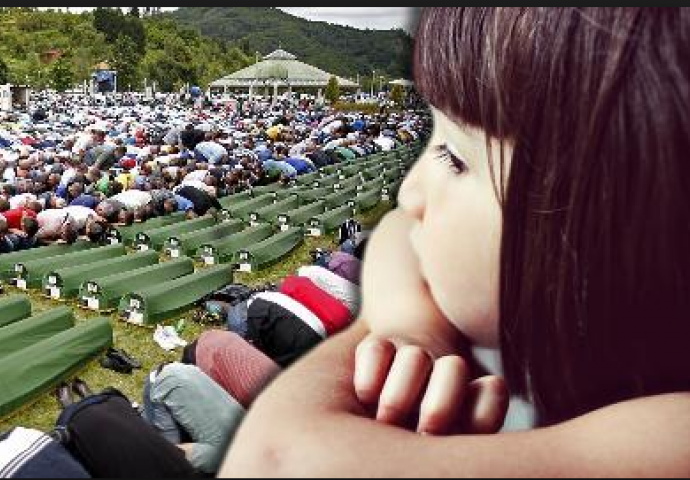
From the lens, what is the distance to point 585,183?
39 cm

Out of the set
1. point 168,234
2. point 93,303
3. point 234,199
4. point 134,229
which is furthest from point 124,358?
point 234,199

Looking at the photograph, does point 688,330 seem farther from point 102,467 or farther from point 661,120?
point 102,467

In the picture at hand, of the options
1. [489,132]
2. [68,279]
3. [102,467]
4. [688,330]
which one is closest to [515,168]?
[489,132]

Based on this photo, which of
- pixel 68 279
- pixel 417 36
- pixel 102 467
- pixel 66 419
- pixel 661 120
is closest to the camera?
pixel 661 120

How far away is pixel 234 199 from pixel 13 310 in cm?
452

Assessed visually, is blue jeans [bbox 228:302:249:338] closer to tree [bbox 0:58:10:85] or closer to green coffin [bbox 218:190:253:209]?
green coffin [bbox 218:190:253:209]

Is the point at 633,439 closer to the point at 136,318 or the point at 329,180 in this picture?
the point at 136,318

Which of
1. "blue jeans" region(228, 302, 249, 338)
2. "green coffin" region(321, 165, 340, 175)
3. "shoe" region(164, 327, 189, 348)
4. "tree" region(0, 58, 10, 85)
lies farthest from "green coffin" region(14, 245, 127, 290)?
"tree" region(0, 58, 10, 85)

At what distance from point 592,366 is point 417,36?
223 mm

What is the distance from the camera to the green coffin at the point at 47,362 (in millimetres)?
3531

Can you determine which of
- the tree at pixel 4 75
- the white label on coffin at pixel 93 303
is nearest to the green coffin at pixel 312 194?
the white label on coffin at pixel 93 303

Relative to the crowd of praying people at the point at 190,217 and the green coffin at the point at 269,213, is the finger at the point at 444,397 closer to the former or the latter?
the crowd of praying people at the point at 190,217

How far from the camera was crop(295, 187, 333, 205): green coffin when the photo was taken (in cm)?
889

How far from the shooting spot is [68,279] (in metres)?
5.11
